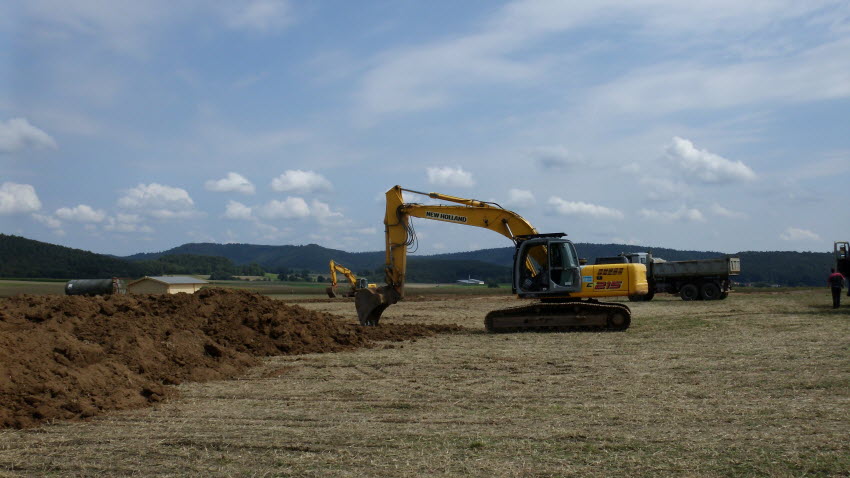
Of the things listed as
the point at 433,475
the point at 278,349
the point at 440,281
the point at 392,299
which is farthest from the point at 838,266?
the point at 440,281

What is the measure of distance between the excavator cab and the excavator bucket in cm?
340

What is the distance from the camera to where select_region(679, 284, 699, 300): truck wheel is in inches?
1411

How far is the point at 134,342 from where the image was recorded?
1194 centimetres

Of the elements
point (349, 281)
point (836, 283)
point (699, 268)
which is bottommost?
point (349, 281)

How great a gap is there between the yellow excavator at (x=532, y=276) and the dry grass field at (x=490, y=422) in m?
4.74

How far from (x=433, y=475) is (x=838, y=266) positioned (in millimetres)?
28521

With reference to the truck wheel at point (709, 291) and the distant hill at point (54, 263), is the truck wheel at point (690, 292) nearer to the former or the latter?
the truck wheel at point (709, 291)

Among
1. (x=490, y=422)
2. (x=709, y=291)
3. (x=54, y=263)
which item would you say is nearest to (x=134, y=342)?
(x=490, y=422)

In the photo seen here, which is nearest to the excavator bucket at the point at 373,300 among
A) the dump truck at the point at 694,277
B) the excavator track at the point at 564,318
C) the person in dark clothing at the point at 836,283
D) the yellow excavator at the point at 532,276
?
the yellow excavator at the point at 532,276

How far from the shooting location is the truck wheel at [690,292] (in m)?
35.8

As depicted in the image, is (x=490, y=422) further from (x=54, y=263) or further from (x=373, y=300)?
(x=54, y=263)

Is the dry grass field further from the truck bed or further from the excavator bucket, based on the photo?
the truck bed

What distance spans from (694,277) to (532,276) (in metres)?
20.3

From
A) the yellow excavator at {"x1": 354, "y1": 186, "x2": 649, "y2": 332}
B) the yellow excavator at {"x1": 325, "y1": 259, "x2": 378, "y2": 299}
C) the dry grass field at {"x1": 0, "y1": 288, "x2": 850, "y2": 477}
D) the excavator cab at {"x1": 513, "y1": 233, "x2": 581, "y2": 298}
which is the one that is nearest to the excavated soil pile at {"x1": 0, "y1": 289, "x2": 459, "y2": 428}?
the dry grass field at {"x1": 0, "y1": 288, "x2": 850, "y2": 477}
